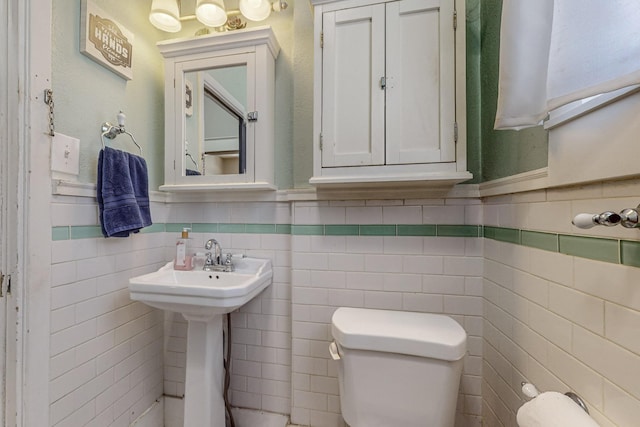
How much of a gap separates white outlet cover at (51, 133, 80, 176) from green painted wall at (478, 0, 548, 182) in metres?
1.57

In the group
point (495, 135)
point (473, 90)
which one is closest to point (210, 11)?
point (473, 90)

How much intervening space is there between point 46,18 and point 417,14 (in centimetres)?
133

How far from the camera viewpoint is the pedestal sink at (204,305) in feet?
3.36

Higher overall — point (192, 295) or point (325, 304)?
point (192, 295)

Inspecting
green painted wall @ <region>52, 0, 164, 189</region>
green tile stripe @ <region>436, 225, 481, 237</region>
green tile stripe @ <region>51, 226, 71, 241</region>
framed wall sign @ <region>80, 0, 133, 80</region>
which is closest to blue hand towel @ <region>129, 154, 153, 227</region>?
green painted wall @ <region>52, 0, 164, 189</region>

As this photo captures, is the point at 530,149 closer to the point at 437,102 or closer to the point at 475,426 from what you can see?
the point at 437,102

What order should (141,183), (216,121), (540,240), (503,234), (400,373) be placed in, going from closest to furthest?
1. (540,240)
2. (400,373)
3. (503,234)
4. (141,183)
5. (216,121)

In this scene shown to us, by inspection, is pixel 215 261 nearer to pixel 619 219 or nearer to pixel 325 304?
pixel 325 304

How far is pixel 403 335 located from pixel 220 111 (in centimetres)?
127

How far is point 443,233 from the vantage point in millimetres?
1191

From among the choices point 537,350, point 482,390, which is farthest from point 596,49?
point 482,390

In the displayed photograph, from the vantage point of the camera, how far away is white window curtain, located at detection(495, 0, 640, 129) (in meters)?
0.44

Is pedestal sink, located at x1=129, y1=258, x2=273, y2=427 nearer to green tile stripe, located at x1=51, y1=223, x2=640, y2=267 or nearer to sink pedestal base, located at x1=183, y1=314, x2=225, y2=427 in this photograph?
sink pedestal base, located at x1=183, y1=314, x2=225, y2=427

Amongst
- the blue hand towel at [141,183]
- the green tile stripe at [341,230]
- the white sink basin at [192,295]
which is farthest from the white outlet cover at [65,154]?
the green tile stripe at [341,230]
